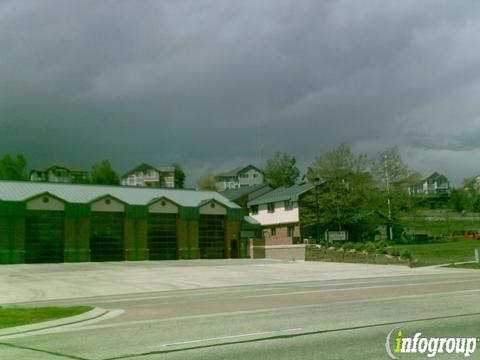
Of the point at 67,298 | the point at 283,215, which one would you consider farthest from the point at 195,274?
the point at 283,215

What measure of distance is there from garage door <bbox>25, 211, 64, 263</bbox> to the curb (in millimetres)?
41387

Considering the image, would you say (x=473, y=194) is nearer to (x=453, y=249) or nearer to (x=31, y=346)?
(x=453, y=249)

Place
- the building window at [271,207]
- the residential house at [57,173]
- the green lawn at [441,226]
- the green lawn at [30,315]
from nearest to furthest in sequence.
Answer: the green lawn at [30,315] → the building window at [271,207] → the green lawn at [441,226] → the residential house at [57,173]

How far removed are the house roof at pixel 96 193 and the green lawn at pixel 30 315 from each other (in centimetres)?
4035

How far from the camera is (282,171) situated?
13938 cm

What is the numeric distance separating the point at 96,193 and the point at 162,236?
805 cm

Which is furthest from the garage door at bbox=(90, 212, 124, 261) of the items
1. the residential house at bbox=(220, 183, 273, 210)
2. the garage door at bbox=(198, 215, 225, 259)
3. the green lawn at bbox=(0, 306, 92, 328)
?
the green lawn at bbox=(0, 306, 92, 328)

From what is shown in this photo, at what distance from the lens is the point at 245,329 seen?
13.5 m

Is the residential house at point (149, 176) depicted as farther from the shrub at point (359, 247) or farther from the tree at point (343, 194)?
the shrub at point (359, 247)

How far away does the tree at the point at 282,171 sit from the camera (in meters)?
139

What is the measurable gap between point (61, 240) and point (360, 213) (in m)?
34.3

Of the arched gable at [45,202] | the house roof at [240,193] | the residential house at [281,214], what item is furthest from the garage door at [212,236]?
the house roof at [240,193]

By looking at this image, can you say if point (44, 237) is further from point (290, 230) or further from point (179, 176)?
point (179, 176)

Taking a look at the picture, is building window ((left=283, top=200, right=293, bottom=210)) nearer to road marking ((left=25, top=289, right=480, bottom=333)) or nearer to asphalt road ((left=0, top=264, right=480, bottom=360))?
road marking ((left=25, top=289, right=480, bottom=333))
